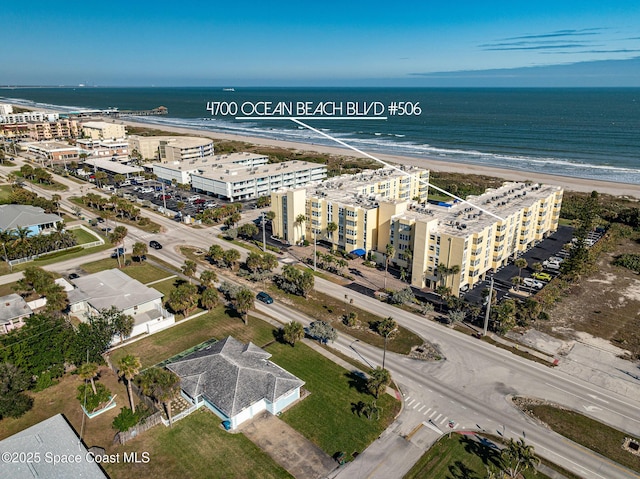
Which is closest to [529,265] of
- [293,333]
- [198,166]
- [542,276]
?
[542,276]

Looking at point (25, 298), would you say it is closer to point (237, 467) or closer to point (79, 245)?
point (79, 245)

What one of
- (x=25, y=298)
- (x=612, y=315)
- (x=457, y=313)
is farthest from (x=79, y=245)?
(x=612, y=315)

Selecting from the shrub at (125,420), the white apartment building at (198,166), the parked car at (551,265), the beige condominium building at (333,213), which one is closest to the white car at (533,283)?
the parked car at (551,265)

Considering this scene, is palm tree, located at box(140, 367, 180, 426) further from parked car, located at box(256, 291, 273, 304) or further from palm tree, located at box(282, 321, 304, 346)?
parked car, located at box(256, 291, 273, 304)

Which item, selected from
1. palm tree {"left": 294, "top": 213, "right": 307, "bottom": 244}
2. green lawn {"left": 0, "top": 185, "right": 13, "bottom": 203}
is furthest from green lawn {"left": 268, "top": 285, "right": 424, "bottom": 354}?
green lawn {"left": 0, "top": 185, "right": 13, "bottom": 203}

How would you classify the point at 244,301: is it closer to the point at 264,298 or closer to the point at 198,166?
the point at 264,298

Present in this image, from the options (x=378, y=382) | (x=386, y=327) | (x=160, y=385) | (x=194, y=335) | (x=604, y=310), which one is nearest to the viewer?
(x=160, y=385)
